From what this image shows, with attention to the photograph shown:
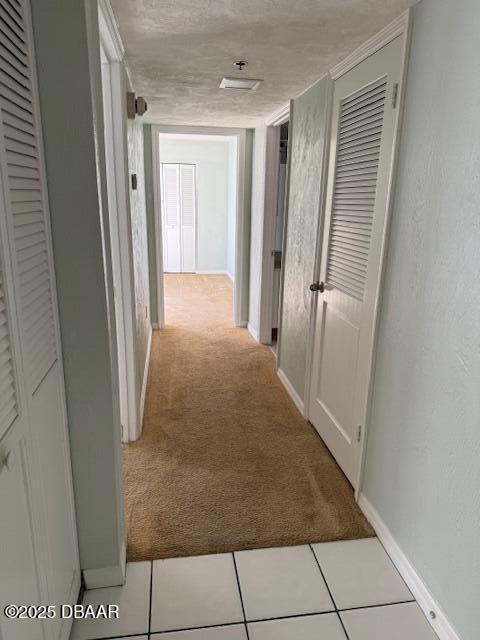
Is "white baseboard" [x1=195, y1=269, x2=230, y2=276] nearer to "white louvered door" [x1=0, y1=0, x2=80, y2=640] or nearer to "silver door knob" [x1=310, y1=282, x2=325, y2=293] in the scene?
"silver door knob" [x1=310, y1=282, x2=325, y2=293]

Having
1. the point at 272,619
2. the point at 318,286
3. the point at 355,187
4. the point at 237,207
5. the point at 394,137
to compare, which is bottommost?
the point at 272,619

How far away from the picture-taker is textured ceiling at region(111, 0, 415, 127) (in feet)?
5.06

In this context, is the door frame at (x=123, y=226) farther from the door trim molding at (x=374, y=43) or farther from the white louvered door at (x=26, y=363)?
the door trim molding at (x=374, y=43)

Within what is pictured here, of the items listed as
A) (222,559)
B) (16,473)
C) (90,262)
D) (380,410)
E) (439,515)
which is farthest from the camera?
(380,410)

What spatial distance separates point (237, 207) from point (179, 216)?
10.8 ft

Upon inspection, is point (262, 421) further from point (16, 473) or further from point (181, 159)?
point (181, 159)

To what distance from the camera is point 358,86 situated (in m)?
2.02

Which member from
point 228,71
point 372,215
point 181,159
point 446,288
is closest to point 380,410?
point 446,288

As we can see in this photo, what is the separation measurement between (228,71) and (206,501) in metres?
2.20

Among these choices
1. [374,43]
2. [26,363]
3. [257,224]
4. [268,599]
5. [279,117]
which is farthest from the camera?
[257,224]

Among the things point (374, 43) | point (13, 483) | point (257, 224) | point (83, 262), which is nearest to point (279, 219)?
point (257, 224)

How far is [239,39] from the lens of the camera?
1830 mm

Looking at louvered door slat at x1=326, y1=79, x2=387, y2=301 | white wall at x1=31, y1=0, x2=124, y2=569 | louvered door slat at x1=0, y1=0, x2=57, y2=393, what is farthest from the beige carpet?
louvered door slat at x1=0, y1=0, x2=57, y2=393

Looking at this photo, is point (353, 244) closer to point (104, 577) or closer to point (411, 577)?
point (411, 577)
